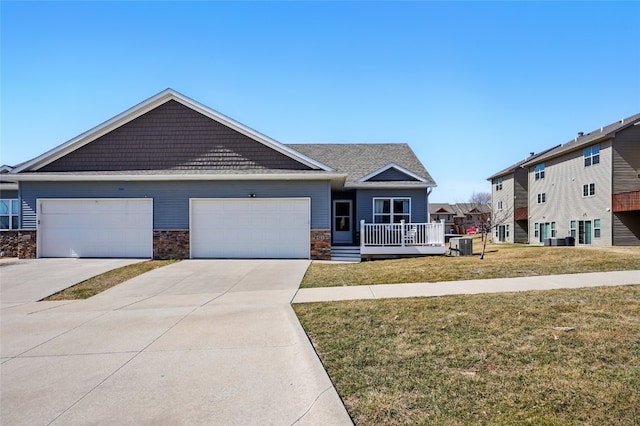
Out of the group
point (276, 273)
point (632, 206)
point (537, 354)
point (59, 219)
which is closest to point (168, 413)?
point (537, 354)

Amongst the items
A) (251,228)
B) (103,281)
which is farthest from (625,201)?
(103,281)

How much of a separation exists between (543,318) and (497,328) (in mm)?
961

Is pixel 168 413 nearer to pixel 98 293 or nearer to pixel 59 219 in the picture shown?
pixel 98 293

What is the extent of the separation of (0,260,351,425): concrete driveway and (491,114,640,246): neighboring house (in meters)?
23.3

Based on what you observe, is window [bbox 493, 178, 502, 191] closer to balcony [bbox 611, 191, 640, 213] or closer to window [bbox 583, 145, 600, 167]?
window [bbox 583, 145, 600, 167]

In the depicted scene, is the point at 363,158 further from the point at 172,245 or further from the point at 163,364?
the point at 163,364

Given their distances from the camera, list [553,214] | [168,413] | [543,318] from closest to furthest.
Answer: [168,413]
[543,318]
[553,214]

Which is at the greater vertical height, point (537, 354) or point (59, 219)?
point (59, 219)

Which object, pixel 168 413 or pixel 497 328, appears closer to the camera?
pixel 168 413

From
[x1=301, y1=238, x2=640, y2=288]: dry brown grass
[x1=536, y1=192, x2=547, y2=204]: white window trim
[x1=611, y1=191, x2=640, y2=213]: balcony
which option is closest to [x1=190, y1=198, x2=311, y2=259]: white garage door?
[x1=301, y1=238, x2=640, y2=288]: dry brown grass

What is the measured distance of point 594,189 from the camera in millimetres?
25047

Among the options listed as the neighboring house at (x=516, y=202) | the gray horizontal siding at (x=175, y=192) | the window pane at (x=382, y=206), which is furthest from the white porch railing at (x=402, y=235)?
the neighboring house at (x=516, y=202)

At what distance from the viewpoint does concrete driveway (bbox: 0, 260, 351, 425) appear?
12.2ft

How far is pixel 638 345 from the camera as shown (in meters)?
4.81
